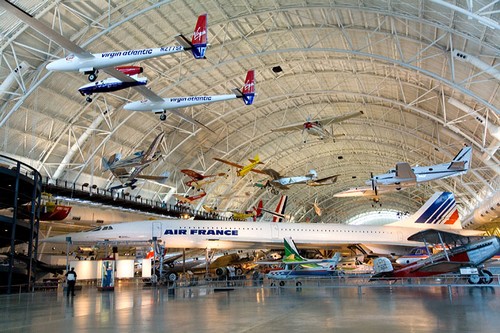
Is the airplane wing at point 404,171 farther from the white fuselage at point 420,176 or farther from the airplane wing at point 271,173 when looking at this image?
the airplane wing at point 271,173

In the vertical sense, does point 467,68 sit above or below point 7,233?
above

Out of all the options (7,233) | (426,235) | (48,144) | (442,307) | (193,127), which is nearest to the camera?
(442,307)

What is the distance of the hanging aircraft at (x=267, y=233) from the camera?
27.0 m

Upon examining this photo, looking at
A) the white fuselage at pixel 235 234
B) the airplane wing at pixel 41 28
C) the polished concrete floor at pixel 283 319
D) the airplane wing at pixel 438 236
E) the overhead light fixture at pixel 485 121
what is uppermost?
the airplane wing at pixel 41 28

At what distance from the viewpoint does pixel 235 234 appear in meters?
30.2

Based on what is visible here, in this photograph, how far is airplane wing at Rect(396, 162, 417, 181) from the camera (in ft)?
99.0

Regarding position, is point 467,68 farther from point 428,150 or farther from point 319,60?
point 428,150

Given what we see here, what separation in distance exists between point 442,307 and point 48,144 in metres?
33.4

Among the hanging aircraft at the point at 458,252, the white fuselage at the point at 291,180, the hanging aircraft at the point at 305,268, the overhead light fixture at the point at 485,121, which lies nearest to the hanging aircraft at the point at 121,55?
the hanging aircraft at the point at 305,268

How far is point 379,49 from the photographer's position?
31.1 meters

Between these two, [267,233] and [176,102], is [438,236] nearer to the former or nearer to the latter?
[267,233]

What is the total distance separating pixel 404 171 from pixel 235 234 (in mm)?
13824

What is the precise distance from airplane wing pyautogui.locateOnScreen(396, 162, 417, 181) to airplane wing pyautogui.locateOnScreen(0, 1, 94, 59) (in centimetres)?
2249

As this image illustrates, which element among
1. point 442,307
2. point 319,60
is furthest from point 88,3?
point 442,307
